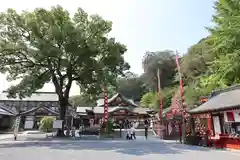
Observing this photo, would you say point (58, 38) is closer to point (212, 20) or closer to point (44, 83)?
point (44, 83)

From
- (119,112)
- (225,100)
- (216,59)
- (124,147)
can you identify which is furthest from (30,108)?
(225,100)

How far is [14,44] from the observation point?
24.5 metres

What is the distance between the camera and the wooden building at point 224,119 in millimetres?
15484

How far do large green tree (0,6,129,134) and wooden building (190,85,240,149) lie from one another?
10.8 meters

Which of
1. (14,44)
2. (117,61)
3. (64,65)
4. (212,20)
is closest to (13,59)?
(14,44)

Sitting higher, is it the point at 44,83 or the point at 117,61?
the point at 117,61

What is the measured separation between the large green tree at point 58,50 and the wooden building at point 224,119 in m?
10.8

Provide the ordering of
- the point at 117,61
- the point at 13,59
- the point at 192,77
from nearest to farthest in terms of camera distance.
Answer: the point at 13,59 → the point at 117,61 → the point at 192,77

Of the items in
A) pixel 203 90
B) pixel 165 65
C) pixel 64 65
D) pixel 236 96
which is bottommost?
pixel 236 96

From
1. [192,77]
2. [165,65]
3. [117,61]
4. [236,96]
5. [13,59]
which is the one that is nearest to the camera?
[236,96]

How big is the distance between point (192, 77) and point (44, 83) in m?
22.9

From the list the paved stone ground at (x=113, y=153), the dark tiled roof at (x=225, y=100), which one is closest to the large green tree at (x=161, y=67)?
the dark tiled roof at (x=225, y=100)

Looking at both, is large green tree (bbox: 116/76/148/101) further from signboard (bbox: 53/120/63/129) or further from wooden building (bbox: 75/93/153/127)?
signboard (bbox: 53/120/63/129)

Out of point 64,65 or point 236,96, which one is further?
point 64,65
